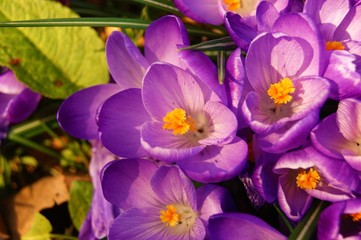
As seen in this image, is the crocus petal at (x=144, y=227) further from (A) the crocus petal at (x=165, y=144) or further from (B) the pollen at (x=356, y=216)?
(B) the pollen at (x=356, y=216)

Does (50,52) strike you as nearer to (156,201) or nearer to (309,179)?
(156,201)

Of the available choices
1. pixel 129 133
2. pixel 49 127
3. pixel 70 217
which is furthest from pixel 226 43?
pixel 70 217

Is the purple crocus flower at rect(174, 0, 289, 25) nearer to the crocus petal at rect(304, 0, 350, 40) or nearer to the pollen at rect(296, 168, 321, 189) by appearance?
the crocus petal at rect(304, 0, 350, 40)

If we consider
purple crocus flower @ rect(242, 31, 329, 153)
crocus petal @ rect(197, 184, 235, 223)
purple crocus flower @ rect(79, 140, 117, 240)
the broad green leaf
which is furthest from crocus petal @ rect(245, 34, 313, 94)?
the broad green leaf

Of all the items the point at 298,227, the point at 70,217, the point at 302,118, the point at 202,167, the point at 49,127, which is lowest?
the point at 70,217

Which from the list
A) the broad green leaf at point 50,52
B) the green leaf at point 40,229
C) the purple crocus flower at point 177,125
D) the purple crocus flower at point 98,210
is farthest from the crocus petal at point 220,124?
the green leaf at point 40,229

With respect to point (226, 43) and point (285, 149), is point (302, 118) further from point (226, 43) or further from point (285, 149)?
point (226, 43)

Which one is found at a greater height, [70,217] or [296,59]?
[296,59]
